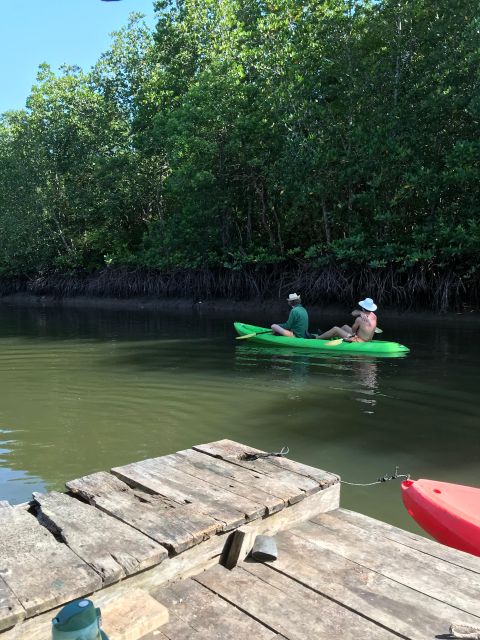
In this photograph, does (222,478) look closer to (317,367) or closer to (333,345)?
(317,367)

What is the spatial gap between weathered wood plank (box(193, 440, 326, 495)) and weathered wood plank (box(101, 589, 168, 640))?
102cm

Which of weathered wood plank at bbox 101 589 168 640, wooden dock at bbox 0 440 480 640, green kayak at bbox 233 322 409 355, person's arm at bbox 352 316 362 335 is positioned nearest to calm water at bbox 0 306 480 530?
green kayak at bbox 233 322 409 355

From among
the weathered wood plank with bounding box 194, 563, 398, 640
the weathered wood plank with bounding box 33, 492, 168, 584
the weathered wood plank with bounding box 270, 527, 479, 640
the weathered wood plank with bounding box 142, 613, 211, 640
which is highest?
the weathered wood plank with bounding box 33, 492, 168, 584

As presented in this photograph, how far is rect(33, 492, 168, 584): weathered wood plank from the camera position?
2.15m

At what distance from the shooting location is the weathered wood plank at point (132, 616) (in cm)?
196

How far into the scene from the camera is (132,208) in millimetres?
24422

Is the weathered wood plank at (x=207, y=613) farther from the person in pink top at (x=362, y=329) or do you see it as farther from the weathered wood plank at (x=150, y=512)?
the person in pink top at (x=362, y=329)

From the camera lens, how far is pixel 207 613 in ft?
6.96

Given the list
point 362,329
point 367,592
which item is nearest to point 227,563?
point 367,592

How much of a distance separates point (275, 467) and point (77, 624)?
1.66m

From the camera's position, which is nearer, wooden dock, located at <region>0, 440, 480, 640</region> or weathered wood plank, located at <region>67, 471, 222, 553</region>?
wooden dock, located at <region>0, 440, 480, 640</region>

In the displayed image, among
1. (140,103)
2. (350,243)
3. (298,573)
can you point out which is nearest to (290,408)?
(298,573)

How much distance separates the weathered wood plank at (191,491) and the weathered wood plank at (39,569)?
24.8 inches

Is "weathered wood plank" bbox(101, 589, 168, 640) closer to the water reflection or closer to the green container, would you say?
the green container
